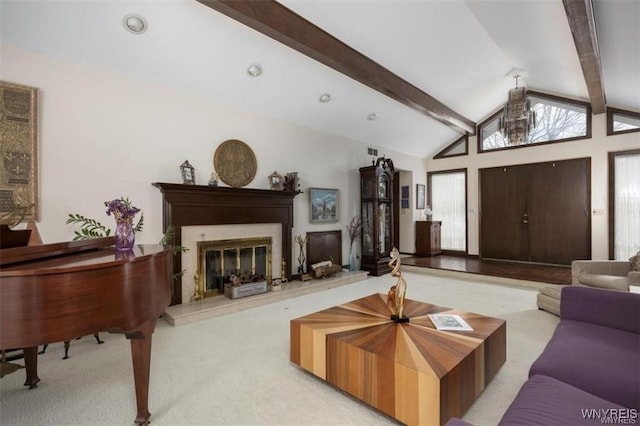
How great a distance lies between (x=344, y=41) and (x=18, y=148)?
12.1 ft

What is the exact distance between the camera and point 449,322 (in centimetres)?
223

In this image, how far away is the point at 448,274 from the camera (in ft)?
18.6

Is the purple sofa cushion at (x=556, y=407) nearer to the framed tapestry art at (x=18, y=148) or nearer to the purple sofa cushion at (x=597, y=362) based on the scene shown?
the purple sofa cushion at (x=597, y=362)

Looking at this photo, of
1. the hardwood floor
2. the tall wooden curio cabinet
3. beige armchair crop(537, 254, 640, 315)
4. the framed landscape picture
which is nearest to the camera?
beige armchair crop(537, 254, 640, 315)

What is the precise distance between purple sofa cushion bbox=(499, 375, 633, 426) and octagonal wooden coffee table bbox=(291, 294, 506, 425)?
37 centimetres

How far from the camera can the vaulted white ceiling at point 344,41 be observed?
277cm

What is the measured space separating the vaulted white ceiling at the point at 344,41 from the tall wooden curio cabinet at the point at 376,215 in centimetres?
115

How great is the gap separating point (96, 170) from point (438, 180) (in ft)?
24.3

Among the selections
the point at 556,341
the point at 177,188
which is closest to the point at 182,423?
the point at 556,341

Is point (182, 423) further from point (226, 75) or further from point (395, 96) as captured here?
point (395, 96)

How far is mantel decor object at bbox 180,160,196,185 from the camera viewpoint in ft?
12.2

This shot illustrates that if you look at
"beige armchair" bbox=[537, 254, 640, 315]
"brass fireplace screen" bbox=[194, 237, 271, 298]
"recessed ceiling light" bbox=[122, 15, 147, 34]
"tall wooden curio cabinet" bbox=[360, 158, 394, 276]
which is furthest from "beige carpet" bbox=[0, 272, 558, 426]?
"recessed ceiling light" bbox=[122, 15, 147, 34]

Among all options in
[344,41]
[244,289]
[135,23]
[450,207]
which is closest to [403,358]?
[244,289]

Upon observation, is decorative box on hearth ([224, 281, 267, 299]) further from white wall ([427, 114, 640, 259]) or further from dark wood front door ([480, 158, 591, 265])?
white wall ([427, 114, 640, 259])
